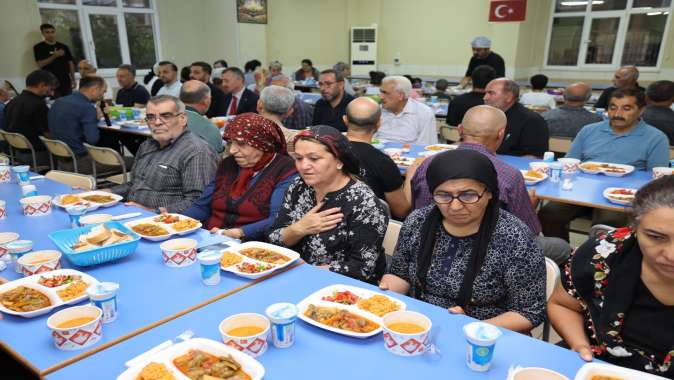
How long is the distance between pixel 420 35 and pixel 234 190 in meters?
10.7

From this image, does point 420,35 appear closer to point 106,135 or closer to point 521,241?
point 106,135

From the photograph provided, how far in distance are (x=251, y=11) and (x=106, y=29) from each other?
130 inches

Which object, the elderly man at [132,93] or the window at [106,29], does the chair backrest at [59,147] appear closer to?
the elderly man at [132,93]

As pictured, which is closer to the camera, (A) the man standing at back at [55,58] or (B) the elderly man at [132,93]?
(B) the elderly man at [132,93]

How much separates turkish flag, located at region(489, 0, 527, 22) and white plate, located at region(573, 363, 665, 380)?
33.4ft

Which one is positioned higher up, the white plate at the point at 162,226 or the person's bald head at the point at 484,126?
the person's bald head at the point at 484,126

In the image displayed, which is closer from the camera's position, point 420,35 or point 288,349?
point 288,349

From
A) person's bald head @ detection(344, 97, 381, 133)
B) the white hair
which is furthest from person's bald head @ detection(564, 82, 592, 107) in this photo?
person's bald head @ detection(344, 97, 381, 133)

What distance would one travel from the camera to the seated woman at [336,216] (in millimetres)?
2168

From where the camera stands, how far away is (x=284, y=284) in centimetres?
183

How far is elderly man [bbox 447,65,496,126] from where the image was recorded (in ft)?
16.5

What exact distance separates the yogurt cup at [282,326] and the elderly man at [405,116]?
361cm

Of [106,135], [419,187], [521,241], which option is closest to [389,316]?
[521,241]

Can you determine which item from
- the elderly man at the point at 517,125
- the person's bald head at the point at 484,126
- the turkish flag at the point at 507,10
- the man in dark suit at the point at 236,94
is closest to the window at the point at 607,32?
the turkish flag at the point at 507,10
